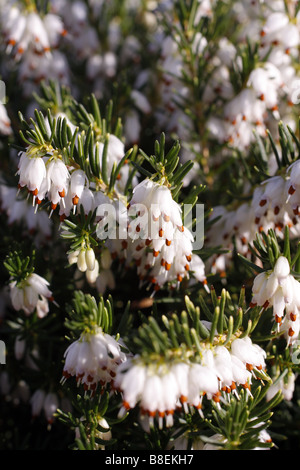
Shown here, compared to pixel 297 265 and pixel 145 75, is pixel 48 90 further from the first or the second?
pixel 297 265

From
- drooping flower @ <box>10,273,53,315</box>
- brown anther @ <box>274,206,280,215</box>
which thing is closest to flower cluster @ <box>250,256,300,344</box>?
brown anther @ <box>274,206,280,215</box>

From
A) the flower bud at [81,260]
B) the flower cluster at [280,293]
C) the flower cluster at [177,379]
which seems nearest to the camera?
the flower cluster at [177,379]

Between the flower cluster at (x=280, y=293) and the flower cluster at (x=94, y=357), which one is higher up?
the flower cluster at (x=280, y=293)

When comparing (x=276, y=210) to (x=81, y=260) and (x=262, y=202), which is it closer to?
(x=262, y=202)

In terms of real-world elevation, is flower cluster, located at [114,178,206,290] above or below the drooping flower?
above

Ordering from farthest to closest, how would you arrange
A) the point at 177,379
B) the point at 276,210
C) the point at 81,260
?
the point at 276,210 → the point at 81,260 → the point at 177,379

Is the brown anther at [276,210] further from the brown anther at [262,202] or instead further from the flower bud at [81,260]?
the flower bud at [81,260]

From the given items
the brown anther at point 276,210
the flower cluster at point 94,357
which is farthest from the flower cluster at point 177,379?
the brown anther at point 276,210

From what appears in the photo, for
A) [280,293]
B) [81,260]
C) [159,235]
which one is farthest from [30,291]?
[280,293]

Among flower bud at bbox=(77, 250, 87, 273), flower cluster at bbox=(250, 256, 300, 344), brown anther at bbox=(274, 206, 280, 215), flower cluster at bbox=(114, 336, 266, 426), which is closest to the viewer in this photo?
flower cluster at bbox=(114, 336, 266, 426)

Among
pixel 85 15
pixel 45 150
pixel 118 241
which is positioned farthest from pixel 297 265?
pixel 85 15

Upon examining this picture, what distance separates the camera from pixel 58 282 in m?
2.24

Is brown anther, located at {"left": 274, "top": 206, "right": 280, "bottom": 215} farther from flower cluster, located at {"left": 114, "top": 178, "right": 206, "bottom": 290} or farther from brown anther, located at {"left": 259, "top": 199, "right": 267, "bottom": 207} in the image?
flower cluster, located at {"left": 114, "top": 178, "right": 206, "bottom": 290}

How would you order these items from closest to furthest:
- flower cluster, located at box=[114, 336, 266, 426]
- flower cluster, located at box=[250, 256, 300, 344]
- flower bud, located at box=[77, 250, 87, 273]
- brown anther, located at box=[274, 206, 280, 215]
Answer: flower cluster, located at box=[114, 336, 266, 426]
flower cluster, located at box=[250, 256, 300, 344]
flower bud, located at box=[77, 250, 87, 273]
brown anther, located at box=[274, 206, 280, 215]
